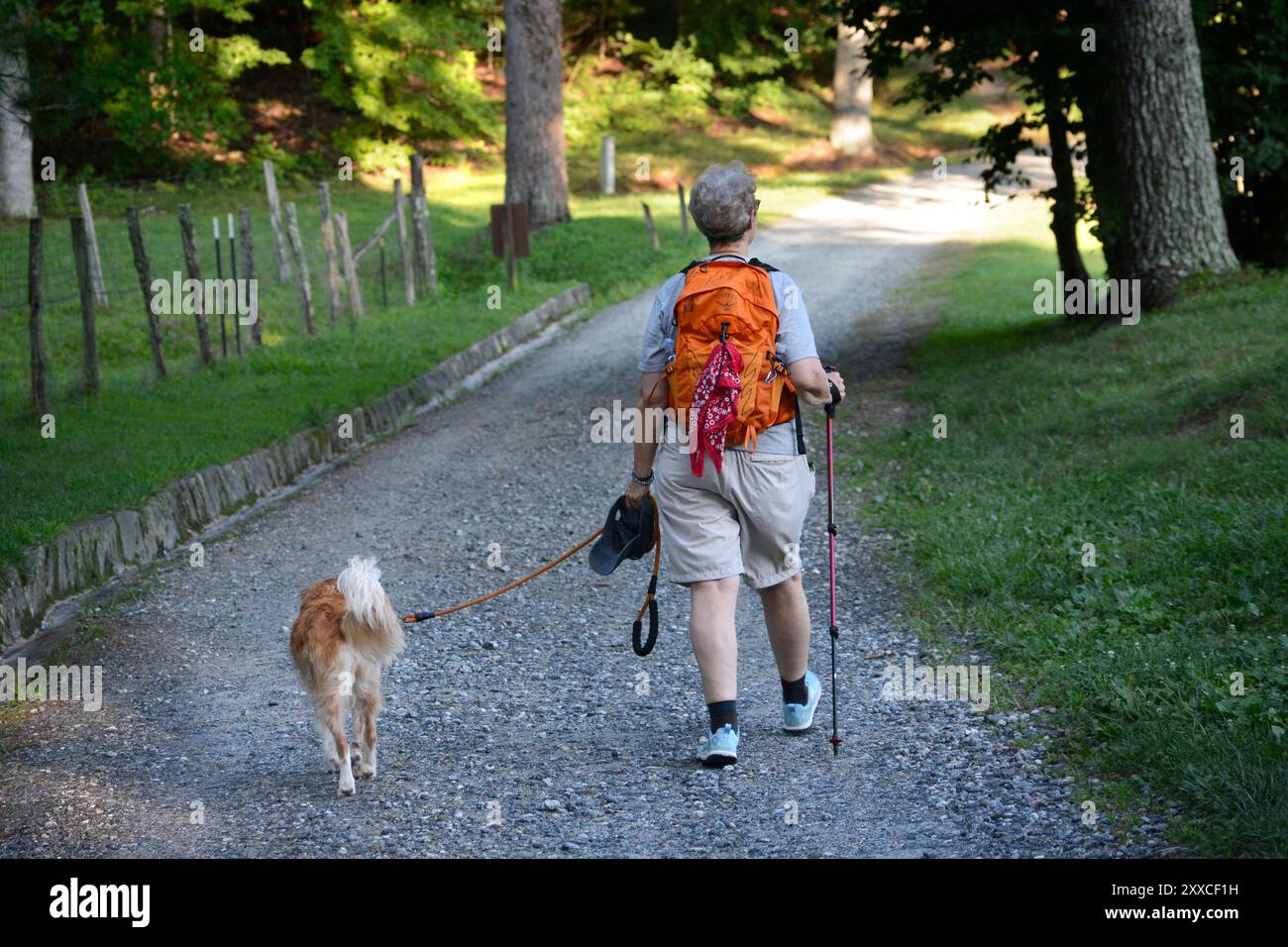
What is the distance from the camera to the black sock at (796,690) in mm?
5980

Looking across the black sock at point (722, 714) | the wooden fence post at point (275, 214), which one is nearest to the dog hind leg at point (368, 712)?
the black sock at point (722, 714)

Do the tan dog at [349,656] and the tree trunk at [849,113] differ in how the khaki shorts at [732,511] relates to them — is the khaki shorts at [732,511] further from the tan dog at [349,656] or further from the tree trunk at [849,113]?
the tree trunk at [849,113]

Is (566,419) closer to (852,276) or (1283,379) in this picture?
(1283,379)

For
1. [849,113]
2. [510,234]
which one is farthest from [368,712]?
[849,113]

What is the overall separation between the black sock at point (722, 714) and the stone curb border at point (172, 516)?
410cm

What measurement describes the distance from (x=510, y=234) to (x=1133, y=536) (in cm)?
1619

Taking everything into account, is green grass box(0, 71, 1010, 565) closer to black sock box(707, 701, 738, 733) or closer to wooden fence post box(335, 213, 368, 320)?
Answer: wooden fence post box(335, 213, 368, 320)

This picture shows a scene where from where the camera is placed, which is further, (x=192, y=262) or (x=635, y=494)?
(x=192, y=262)

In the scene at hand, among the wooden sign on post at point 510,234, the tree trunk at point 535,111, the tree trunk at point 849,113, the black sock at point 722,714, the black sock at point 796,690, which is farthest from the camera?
the tree trunk at point 849,113

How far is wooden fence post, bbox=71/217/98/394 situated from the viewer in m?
12.1

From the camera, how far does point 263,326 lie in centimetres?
1766

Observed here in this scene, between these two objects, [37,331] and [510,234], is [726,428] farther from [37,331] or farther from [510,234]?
[510,234]

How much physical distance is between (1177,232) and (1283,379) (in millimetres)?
4215

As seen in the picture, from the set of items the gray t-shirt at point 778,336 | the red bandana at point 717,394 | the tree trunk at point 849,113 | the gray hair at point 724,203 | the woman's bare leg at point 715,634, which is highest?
the tree trunk at point 849,113
